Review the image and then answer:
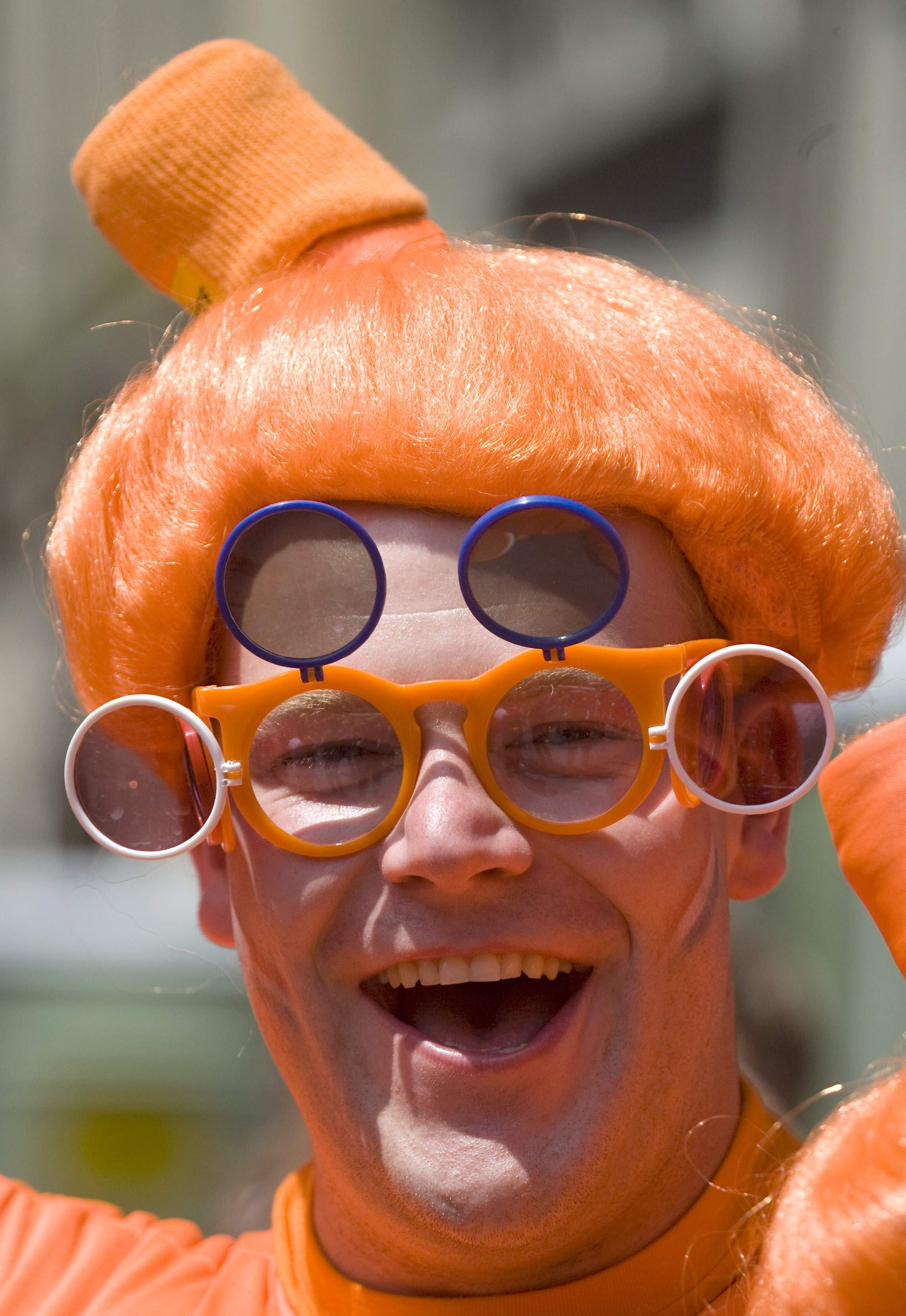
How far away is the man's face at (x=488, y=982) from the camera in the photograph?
42.1 inches

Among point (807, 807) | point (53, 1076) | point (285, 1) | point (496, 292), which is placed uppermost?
point (285, 1)

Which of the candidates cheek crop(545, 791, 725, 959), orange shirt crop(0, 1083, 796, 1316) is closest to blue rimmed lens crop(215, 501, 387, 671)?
cheek crop(545, 791, 725, 959)

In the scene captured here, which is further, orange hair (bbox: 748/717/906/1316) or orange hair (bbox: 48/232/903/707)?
orange hair (bbox: 48/232/903/707)

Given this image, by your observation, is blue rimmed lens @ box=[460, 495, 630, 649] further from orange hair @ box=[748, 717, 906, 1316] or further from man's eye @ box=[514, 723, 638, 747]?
orange hair @ box=[748, 717, 906, 1316]

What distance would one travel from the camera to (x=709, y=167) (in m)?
2.82

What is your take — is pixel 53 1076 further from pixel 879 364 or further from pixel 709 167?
pixel 709 167

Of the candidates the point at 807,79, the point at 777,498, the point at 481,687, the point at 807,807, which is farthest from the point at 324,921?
the point at 807,79

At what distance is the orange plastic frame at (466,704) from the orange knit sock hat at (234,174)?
0.54m

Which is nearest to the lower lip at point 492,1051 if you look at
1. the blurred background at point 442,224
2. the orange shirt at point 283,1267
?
the orange shirt at point 283,1267

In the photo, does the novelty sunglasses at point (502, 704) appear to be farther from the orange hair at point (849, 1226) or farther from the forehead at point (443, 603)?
the orange hair at point (849, 1226)

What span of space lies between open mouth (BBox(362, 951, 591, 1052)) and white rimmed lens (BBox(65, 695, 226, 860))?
0.25 m

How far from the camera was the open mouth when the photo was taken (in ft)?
3.63

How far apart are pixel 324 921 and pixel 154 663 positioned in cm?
36

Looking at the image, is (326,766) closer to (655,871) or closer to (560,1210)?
(655,871)
